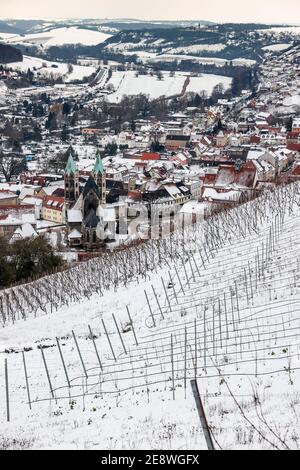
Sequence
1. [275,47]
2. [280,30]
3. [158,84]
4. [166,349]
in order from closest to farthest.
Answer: [166,349] → [158,84] → [275,47] → [280,30]

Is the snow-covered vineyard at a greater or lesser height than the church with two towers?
greater

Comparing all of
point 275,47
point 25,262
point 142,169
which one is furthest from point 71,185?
point 275,47

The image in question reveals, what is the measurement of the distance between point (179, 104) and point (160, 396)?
268ft

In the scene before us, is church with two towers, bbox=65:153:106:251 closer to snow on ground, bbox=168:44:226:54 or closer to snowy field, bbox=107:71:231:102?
snowy field, bbox=107:71:231:102

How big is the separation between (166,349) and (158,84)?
99.6 metres

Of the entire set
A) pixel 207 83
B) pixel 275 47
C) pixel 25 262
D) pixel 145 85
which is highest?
pixel 25 262

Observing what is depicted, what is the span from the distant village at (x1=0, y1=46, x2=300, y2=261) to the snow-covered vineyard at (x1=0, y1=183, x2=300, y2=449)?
30.1ft

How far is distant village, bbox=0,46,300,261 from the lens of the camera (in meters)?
28.5

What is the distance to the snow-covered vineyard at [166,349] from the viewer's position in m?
5.99

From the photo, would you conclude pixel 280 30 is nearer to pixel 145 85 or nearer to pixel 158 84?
Result: pixel 158 84

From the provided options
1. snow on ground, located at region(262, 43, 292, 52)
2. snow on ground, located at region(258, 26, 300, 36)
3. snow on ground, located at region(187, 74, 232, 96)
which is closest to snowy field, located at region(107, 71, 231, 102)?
snow on ground, located at region(187, 74, 232, 96)

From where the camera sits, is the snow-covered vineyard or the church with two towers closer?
the snow-covered vineyard

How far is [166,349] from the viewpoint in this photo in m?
8.64

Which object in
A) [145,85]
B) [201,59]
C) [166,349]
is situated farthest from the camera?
[201,59]
